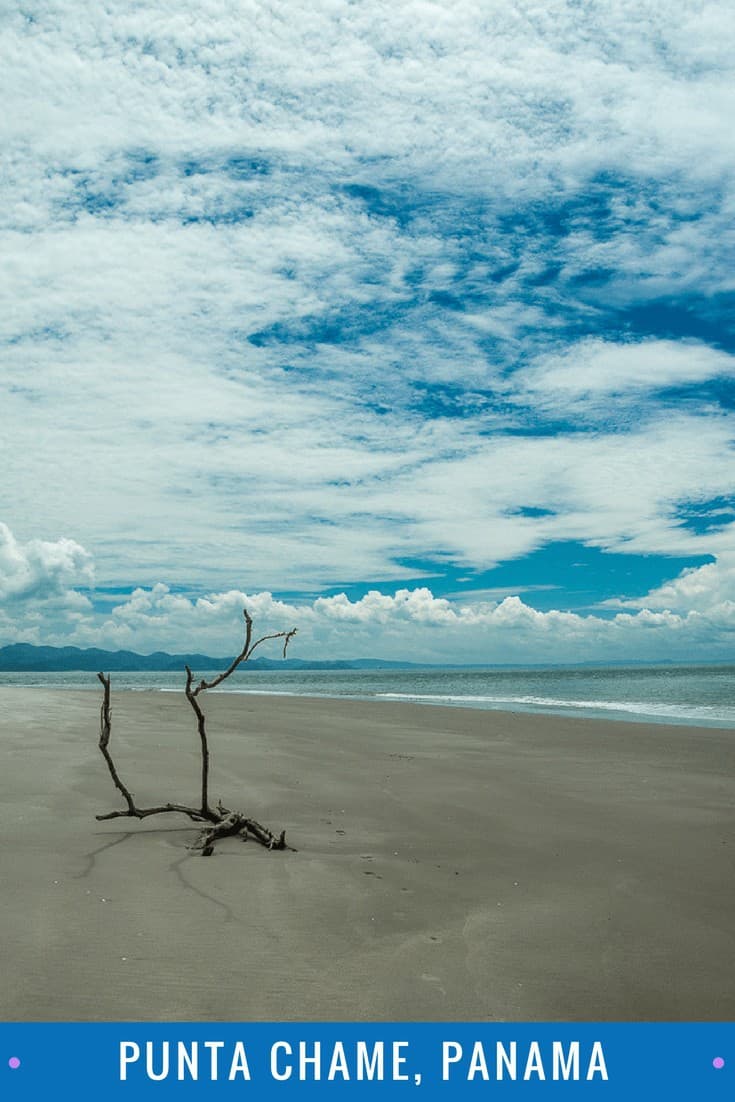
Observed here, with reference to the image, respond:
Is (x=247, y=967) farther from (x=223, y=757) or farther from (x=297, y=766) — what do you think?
(x=223, y=757)

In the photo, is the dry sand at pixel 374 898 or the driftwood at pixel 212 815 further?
the driftwood at pixel 212 815

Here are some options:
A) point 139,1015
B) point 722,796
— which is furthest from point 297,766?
point 139,1015

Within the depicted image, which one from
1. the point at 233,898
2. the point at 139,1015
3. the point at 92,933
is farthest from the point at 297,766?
the point at 139,1015

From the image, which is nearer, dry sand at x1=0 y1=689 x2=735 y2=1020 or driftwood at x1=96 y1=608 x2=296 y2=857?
dry sand at x1=0 y1=689 x2=735 y2=1020

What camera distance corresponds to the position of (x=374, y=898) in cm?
685

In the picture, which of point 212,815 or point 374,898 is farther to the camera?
point 212,815

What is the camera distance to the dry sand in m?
5.00

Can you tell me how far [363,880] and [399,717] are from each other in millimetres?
21789

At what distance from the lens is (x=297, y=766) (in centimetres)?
1474

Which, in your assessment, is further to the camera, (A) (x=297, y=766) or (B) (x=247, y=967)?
(A) (x=297, y=766)

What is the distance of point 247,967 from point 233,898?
138 cm

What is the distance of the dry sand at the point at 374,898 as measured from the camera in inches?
197

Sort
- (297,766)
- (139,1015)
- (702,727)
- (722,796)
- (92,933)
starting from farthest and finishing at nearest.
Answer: (702,727)
(297,766)
(722,796)
(92,933)
(139,1015)

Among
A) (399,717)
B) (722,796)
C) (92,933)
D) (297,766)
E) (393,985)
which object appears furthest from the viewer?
(399,717)
